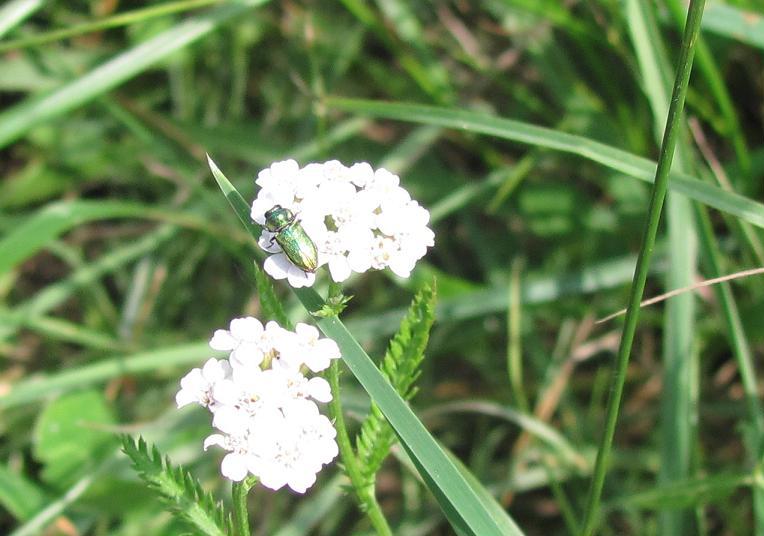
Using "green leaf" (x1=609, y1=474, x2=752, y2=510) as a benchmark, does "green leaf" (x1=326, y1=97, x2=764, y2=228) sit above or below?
above

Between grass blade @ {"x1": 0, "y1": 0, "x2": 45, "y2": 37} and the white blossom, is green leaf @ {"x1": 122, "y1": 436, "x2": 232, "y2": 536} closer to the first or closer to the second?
the white blossom

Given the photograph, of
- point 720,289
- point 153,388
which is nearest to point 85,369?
point 153,388

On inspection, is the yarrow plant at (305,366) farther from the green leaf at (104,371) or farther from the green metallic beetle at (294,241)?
the green leaf at (104,371)

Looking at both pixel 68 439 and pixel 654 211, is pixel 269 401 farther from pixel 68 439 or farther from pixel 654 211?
pixel 68 439

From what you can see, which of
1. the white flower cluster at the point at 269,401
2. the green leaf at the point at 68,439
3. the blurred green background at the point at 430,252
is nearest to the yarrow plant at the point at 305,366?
the white flower cluster at the point at 269,401

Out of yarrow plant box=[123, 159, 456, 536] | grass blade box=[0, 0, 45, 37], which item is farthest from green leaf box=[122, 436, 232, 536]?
grass blade box=[0, 0, 45, 37]

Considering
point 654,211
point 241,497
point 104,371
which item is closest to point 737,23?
point 654,211

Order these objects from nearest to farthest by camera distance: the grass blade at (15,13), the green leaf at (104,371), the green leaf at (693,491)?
the green leaf at (693,491), the grass blade at (15,13), the green leaf at (104,371)
